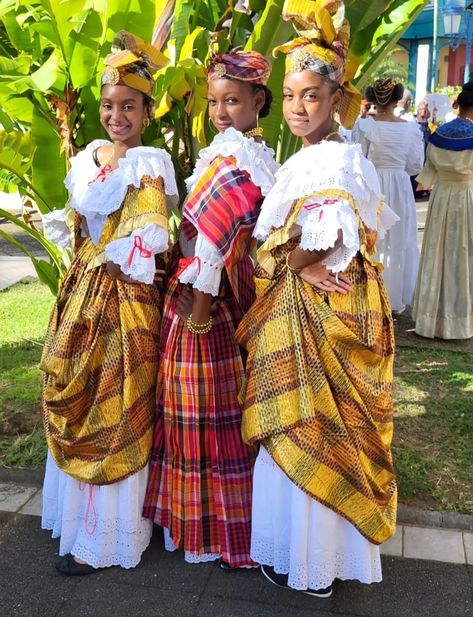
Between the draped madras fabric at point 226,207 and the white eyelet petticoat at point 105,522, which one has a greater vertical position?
the draped madras fabric at point 226,207

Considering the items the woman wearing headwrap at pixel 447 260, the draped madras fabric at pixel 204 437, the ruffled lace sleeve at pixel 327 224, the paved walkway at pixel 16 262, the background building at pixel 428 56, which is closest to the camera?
the ruffled lace sleeve at pixel 327 224

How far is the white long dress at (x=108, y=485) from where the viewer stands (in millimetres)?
2490

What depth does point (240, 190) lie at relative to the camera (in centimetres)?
247

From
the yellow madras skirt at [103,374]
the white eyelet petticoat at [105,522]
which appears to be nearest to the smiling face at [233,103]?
the yellow madras skirt at [103,374]

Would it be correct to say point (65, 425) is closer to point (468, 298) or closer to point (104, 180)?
→ point (104, 180)

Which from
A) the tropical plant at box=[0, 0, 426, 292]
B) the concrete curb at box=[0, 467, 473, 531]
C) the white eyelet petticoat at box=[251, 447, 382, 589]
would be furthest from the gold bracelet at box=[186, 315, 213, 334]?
the concrete curb at box=[0, 467, 473, 531]

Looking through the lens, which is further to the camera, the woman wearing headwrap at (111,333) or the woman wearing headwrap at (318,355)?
the woman wearing headwrap at (111,333)

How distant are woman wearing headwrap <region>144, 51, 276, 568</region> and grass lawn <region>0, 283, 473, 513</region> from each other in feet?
3.36

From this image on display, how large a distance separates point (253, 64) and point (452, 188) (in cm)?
361

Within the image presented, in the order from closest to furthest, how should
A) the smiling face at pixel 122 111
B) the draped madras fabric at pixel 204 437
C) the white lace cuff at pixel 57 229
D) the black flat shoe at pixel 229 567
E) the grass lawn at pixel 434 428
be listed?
the smiling face at pixel 122 111
the draped madras fabric at pixel 204 437
the black flat shoe at pixel 229 567
the white lace cuff at pixel 57 229
the grass lawn at pixel 434 428

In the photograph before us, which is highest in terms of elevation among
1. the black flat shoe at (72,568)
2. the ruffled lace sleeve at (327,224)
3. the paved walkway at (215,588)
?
the ruffled lace sleeve at (327,224)

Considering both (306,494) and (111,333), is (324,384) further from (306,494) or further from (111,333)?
(111,333)

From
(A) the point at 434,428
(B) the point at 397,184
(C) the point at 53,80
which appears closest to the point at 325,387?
(C) the point at 53,80

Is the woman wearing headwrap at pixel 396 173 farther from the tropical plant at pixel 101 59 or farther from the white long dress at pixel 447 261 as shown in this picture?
the tropical plant at pixel 101 59
